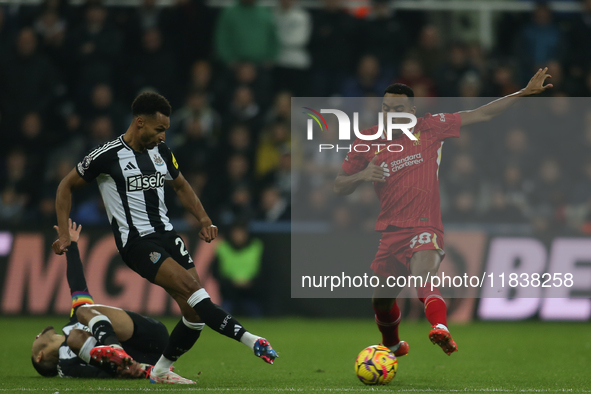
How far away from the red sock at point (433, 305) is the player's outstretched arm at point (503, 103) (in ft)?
4.92

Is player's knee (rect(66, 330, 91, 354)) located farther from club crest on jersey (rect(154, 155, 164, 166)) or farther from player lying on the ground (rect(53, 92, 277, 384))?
club crest on jersey (rect(154, 155, 164, 166))

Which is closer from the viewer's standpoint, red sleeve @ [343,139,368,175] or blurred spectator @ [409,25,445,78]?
red sleeve @ [343,139,368,175]

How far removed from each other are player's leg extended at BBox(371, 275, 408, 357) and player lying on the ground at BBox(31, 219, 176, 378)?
72.5 inches

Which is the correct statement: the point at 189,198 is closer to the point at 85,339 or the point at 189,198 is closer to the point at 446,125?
the point at 85,339

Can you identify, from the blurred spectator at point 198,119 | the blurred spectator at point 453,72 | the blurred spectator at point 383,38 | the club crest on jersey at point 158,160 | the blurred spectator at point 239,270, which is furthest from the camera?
the blurred spectator at point 383,38

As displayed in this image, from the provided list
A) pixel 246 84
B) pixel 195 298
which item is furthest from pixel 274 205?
pixel 195 298

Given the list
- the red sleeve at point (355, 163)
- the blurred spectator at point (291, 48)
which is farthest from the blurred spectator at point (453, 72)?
the red sleeve at point (355, 163)

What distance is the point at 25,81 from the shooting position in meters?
13.8

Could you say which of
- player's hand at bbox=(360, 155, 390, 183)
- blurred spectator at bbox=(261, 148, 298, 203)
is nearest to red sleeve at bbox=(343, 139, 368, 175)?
player's hand at bbox=(360, 155, 390, 183)

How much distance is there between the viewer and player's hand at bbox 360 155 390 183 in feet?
23.7

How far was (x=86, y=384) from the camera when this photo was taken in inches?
263

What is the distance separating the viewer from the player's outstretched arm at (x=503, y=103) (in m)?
6.80

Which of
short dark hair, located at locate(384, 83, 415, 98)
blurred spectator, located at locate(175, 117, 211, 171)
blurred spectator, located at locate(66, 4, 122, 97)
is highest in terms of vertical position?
blurred spectator, located at locate(66, 4, 122, 97)

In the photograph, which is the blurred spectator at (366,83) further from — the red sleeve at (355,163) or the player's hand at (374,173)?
the player's hand at (374,173)
